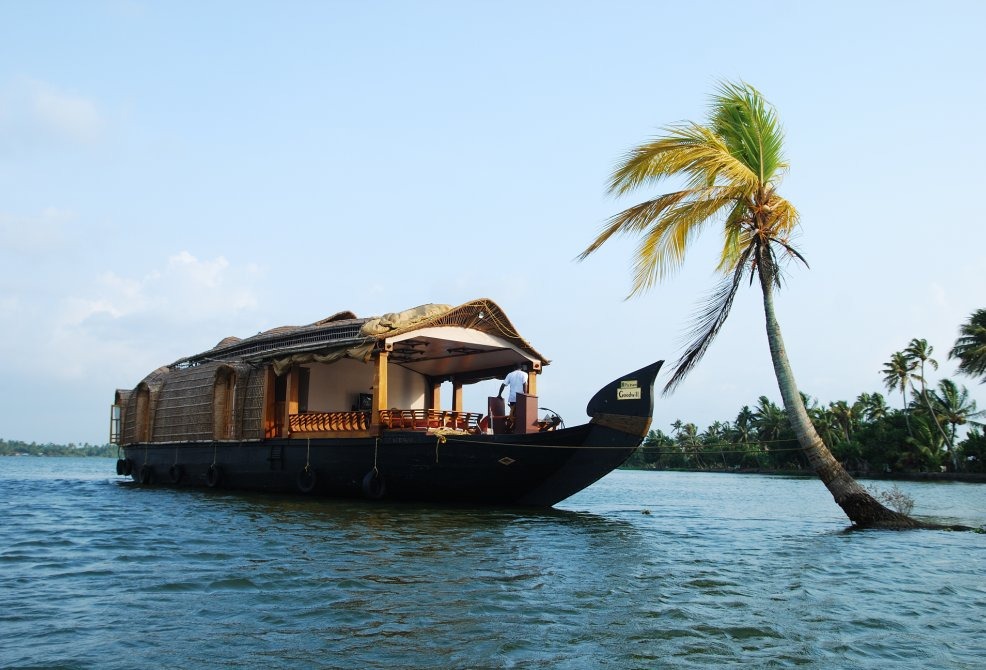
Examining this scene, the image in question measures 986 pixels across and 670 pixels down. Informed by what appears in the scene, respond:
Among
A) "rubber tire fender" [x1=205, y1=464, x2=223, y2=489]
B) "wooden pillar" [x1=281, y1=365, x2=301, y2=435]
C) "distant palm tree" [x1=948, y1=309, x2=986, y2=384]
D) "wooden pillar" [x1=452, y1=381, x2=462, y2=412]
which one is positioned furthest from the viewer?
"distant palm tree" [x1=948, y1=309, x2=986, y2=384]

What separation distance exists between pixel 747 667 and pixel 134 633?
11.0 ft

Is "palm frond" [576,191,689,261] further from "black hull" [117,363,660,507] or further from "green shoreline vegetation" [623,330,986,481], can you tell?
"green shoreline vegetation" [623,330,986,481]

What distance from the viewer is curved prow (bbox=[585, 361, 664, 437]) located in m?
10.5

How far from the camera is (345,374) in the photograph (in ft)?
52.1

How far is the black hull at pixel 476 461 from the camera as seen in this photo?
1079 centimetres

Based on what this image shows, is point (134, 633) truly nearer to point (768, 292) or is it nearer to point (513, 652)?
point (513, 652)

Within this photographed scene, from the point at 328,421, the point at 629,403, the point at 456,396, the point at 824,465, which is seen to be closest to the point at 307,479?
the point at 328,421

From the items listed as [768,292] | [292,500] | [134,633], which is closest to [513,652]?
[134,633]

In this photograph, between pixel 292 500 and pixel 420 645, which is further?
pixel 292 500

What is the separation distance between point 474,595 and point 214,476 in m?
11.8

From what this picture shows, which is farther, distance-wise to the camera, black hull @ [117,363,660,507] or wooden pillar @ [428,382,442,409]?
wooden pillar @ [428,382,442,409]

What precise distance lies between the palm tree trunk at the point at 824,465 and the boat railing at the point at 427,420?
482 cm

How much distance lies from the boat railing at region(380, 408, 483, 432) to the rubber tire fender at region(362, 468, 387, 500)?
799mm

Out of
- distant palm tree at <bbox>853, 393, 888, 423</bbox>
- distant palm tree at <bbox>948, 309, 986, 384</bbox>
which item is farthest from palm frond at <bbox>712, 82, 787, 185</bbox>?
distant palm tree at <bbox>853, 393, 888, 423</bbox>
